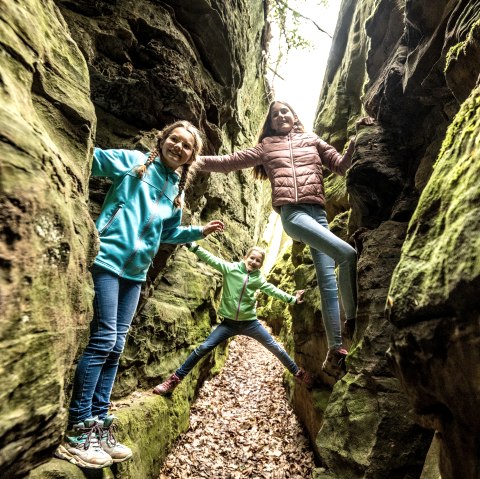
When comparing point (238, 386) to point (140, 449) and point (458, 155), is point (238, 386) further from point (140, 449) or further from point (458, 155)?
point (458, 155)

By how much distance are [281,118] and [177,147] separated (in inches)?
91.0

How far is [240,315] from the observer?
20.8 feet

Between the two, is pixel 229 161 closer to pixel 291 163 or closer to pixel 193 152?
pixel 291 163

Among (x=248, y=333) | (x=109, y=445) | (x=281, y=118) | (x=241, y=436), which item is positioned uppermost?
(x=281, y=118)

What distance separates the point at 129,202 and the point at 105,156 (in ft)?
1.90

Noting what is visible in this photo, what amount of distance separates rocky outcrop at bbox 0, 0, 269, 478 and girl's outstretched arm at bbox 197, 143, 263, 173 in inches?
47.1

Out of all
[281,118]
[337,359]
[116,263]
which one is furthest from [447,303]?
[281,118]

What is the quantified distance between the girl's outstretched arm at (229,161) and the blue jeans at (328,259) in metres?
1.07

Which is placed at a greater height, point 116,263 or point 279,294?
point 116,263

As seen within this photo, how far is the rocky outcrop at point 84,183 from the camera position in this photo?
5.50 ft

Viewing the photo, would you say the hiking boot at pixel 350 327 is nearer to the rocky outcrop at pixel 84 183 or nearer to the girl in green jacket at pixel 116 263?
the girl in green jacket at pixel 116 263

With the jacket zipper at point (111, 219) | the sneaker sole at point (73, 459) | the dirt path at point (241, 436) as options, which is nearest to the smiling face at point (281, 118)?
the jacket zipper at point (111, 219)

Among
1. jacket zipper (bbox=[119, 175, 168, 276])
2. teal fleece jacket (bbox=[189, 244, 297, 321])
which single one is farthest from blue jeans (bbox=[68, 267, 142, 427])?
teal fleece jacket (bbox=[189, 244, 297, 321])

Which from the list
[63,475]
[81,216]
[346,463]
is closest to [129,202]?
[81,216]
